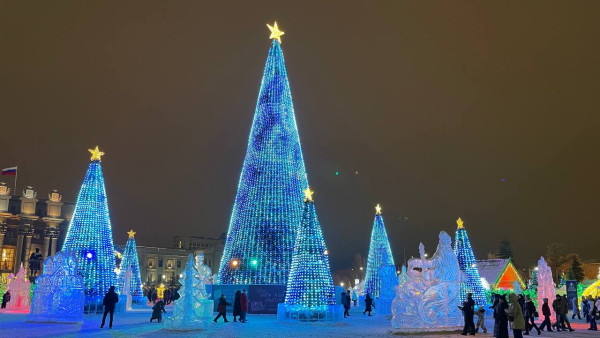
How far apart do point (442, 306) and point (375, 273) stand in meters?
15.6

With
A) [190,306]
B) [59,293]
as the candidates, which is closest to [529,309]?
[190,306]

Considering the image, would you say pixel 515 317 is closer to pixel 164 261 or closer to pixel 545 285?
pixel 545 285

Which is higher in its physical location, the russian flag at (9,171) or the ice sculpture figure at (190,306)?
the russian flag at (9,171)

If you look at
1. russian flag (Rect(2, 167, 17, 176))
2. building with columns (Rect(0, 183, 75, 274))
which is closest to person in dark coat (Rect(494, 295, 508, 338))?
russian flag (Rect(2, 167, 17, 176))

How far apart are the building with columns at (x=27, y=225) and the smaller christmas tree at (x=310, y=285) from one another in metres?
62.9

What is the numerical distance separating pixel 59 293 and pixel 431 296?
14.8m

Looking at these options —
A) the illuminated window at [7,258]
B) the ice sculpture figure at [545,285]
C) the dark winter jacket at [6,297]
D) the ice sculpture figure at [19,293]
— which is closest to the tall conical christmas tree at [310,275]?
the ice sculpture figure at [545,285]

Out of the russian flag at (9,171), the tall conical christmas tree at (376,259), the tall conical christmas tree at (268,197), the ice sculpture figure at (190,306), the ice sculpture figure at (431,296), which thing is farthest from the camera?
the russian flag at (9,171)

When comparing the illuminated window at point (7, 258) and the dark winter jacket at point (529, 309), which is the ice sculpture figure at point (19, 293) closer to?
the dark winter jacket at point (529, 309)

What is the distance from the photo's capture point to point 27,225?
74.1 meters

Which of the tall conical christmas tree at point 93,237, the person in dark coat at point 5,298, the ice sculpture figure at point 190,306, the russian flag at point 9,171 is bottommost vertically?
the person in dark coat at point 5,298

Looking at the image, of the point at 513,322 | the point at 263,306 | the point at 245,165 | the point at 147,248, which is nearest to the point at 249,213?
the point at 245,165

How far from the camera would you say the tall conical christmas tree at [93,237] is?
26109 mm

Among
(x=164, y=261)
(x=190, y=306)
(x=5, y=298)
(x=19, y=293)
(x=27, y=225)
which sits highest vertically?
(x=27, y=225)
